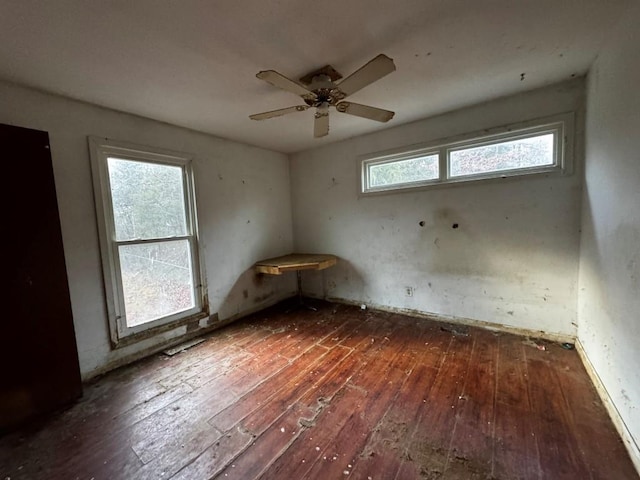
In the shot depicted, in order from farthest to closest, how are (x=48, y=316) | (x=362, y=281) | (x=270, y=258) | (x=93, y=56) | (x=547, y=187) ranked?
1. (x=270, y=258)
2. (x=362, y=281)
3. (x=547, y=187)
4. (x=48, y=316)
5. (x=93, y=56)

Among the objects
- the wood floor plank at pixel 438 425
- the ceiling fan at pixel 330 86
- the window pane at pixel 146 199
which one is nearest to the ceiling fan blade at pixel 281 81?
the ceiling fan at pixel 330 86

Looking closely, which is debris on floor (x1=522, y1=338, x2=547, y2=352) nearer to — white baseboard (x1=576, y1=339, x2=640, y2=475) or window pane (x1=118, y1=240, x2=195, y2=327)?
white baseboard (x1=576, y1=339, x2=640, y2=475)

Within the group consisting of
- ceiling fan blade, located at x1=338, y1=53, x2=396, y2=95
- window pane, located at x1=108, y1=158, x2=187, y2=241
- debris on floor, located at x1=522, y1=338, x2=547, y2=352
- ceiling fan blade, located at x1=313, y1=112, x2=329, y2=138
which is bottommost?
debris on floor, located at x1=522, y1=338, x2=547, y2=352

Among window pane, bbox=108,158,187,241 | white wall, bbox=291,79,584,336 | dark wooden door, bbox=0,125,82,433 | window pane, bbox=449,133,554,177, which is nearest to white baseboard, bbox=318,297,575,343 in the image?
white wall, bbox=291,79,584,336

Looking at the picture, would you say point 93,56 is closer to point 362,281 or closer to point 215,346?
point 215,346

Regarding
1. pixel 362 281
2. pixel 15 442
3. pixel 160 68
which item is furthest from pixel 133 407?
pixel 362 281

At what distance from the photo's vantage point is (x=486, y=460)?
1.35 m

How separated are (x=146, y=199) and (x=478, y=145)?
3.54 metres

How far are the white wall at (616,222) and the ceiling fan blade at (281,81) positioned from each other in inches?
72.2

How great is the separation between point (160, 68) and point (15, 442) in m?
2.58

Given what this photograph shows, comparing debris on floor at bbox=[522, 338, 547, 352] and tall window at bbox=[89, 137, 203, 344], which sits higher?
tall window at bbox=[89, 137, 203, 344]

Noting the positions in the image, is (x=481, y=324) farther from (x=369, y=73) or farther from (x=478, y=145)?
(x=369, y=73)

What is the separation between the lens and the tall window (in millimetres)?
2367

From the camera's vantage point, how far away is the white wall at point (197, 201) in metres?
2.11
